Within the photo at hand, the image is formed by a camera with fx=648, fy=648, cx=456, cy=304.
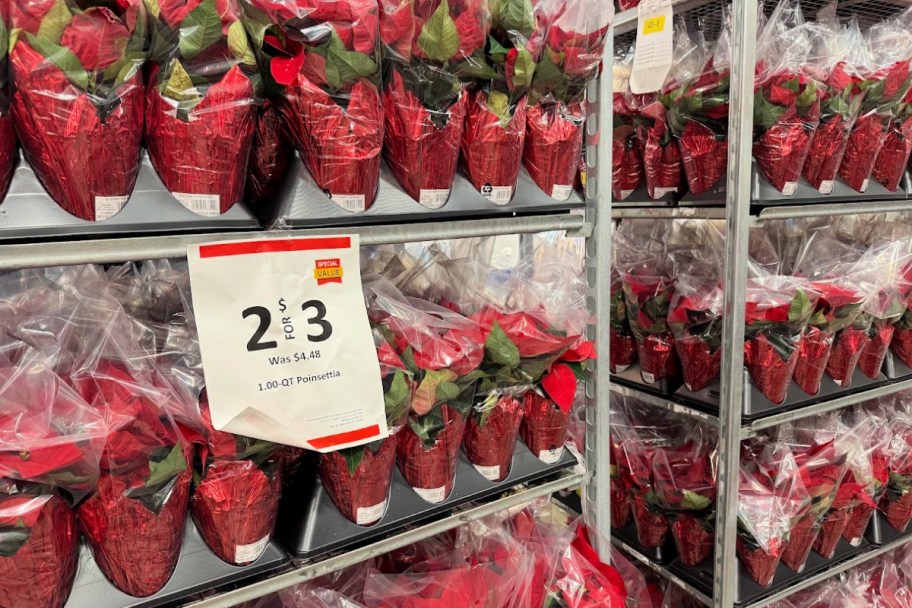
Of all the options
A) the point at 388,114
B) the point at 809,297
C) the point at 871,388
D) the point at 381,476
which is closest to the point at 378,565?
the point at 381,476

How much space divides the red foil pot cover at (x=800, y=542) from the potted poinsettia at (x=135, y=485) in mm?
1515

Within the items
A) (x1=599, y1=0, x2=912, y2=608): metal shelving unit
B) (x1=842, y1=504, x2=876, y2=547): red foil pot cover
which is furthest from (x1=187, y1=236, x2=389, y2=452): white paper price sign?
(x1=842, y1=504, x2=876, y2=547): red foil pot cover

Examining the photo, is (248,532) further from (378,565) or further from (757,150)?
(757,150)

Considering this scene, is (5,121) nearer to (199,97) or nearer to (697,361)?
(199,97)

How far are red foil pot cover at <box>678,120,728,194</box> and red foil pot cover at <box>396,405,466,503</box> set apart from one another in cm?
93

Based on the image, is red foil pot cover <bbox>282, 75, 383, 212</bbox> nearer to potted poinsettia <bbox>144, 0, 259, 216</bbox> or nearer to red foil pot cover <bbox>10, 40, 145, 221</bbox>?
potted poinsettia <bbox>144, 0, 259, 216</bbox>

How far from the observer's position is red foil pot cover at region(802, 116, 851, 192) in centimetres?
158

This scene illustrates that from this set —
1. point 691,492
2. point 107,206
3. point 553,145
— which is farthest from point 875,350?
point 107,206

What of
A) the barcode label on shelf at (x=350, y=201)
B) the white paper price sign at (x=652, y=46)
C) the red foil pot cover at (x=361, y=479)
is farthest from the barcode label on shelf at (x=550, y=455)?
the white paper price sign at (x=652, y=46)

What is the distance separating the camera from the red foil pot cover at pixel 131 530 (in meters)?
0.81

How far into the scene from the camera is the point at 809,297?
61.2 inches

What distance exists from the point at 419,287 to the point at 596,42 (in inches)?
20.8

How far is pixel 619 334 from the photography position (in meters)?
1.90

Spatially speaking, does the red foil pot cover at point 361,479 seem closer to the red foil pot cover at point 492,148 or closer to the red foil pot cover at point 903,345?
the red foil pot cover at point 492,148
